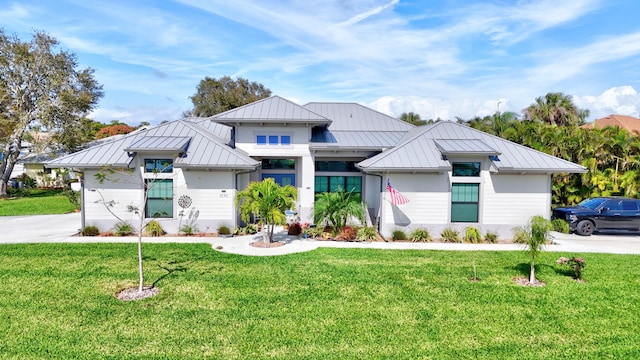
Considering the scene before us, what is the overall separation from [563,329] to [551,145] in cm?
1534

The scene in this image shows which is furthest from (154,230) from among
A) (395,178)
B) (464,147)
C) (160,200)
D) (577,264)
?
(577,264)

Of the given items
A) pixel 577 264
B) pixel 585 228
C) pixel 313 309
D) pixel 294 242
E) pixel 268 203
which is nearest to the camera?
pixel 313 309

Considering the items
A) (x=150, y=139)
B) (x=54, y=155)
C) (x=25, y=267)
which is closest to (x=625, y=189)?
(x=150, y=139)

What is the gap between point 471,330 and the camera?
280 inches

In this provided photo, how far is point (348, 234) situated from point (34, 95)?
3256 centimetres

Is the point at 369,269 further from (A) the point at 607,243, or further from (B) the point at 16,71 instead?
(B) the point at 16,71

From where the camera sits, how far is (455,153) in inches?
579

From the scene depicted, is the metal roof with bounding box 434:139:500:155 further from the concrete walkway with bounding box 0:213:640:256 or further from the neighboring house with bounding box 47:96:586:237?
the concrete walkway with bounding box 0:213:640:256

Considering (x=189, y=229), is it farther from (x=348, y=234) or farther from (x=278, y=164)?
(x=348, y=234)

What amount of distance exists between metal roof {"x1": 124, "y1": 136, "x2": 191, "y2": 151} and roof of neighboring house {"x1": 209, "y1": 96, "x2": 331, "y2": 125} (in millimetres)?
1843

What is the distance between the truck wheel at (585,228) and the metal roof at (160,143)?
1820 cm

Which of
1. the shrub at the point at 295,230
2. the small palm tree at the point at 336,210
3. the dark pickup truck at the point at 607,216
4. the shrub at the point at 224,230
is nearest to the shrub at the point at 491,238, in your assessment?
the dark pickup truck at the point at 607,216

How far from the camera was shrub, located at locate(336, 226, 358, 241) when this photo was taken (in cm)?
1505

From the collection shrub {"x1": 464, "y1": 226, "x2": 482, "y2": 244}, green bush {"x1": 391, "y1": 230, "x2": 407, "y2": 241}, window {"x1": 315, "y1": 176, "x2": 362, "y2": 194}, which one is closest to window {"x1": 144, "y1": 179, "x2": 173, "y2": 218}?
window {"x1": 315, "y1": 176, "x2": 362, "y2": 194}
